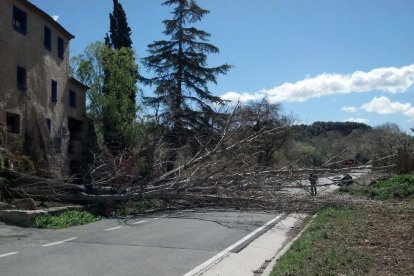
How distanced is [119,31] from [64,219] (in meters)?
28.9

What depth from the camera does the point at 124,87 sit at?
38500 mm

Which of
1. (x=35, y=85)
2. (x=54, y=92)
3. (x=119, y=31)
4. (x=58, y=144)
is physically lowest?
(x=58, y=144)

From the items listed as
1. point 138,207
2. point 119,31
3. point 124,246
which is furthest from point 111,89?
point 124,246

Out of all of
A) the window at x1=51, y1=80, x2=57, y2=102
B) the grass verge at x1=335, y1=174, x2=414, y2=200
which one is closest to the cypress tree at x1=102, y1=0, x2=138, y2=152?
the window at x1=51, y1=80, x2=57, y2=102

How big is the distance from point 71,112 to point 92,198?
14616 mm

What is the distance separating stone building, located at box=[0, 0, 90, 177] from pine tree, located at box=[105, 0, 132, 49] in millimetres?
11204

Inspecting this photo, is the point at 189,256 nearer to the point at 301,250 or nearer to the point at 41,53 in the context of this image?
the point at 301,250

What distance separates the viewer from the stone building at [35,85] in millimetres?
21656

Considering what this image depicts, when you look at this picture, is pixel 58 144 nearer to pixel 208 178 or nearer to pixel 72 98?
pixel 72 98

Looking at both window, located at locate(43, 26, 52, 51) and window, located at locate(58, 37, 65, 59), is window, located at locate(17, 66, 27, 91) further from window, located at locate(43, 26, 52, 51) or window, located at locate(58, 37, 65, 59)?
window, located at locate(58, 37, 65, 59)

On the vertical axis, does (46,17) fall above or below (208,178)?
above

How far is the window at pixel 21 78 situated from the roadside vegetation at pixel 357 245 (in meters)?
16.0

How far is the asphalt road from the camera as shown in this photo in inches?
341

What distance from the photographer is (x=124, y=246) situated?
11.0m
